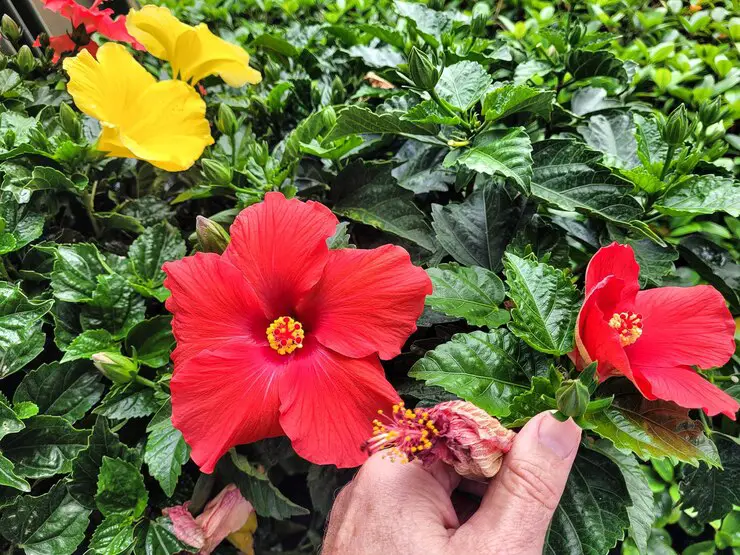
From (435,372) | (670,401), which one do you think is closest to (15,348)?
(435,372)

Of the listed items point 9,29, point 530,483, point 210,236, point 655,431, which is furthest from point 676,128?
point 9,29

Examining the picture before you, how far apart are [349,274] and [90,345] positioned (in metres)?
0.41

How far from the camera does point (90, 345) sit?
774 millimetres

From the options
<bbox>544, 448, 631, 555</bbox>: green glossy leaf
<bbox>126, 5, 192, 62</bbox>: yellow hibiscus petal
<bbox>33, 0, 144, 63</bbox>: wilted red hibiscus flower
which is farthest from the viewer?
<bbox>33, 0, 144, 63</bbox>: wilted red hibiscus flower

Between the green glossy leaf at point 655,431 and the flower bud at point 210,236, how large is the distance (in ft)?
1.65

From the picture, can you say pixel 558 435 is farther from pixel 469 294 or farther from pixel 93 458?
pixel 93 458

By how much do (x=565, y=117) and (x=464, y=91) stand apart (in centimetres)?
25

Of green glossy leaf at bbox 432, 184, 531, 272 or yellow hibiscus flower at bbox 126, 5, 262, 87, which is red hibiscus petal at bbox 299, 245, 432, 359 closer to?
green glossy leaf at bbox 432, 184, 531, 272

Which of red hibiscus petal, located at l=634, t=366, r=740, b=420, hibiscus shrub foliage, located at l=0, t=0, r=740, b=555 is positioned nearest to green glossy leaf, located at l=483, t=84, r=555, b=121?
hibiscus shrub foliage, located at l=0, t=0, r=740, b=555

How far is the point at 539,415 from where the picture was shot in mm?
558

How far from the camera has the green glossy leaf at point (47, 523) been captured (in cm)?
73

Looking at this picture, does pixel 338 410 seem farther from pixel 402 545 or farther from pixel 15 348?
pixel 15 348

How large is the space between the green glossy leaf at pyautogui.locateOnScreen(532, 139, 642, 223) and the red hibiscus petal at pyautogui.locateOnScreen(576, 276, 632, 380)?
17 centimetres

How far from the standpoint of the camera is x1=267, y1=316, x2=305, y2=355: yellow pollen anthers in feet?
2.16
